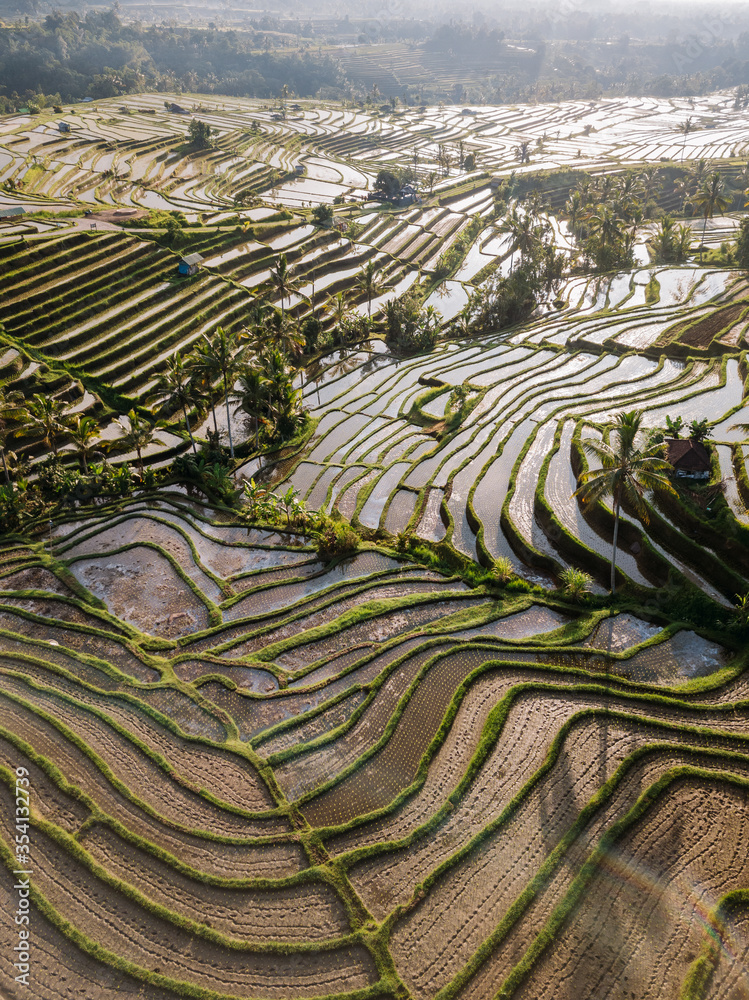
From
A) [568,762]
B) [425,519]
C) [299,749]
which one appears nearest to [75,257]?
[425,519]

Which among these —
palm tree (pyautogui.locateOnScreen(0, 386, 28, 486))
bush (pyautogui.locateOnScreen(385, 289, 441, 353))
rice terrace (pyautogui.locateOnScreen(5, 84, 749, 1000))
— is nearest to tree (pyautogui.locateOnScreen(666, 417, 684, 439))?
rice terrace (pyautogui.locateOnScreen(5, 84, 749, 1000))

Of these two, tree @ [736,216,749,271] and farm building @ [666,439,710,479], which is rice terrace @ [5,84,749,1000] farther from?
tree @ [736,216,749,271]

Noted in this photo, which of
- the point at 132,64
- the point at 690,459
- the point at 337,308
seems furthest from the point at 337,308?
the point at 132,64

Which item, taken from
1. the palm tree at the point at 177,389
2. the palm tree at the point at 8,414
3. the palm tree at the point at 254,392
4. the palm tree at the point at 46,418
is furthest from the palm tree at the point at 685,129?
the palm tree at the point at 8,414

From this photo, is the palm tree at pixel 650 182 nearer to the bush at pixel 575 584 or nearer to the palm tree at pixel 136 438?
the bush at pixel 575 584

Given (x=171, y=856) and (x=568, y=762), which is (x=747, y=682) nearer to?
(x=568, y=762)
